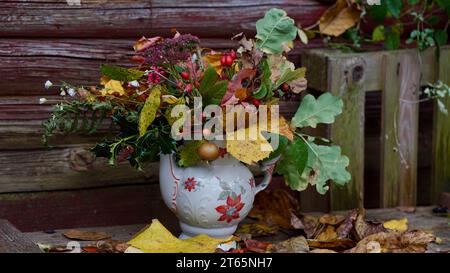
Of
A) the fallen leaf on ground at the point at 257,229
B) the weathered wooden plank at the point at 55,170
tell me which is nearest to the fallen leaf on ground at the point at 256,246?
the fallen leaf on ground at the point at 257,229

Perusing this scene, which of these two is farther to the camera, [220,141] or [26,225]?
[26,225]

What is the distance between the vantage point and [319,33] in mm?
2455

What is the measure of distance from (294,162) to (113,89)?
0.43 meters

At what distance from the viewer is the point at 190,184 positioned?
1.89 meters

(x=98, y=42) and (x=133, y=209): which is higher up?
(x=98, y=42)

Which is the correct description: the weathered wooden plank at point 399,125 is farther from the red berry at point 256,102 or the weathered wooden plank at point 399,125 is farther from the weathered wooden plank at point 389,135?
the red berry at point 256,102

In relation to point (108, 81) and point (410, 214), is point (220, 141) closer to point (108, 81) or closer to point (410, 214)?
point (108, 81)

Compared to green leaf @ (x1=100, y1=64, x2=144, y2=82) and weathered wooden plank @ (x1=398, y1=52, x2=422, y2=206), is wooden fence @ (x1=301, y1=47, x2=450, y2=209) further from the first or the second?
green leaf @ (x1=100, y1=64, x2=144, y2=82)

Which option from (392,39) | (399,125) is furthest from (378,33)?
(399,125)

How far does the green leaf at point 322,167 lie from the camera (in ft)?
6.56

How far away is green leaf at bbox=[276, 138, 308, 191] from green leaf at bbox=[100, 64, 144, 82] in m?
0.37

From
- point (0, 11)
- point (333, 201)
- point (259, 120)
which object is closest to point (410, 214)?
point (333, 201)
